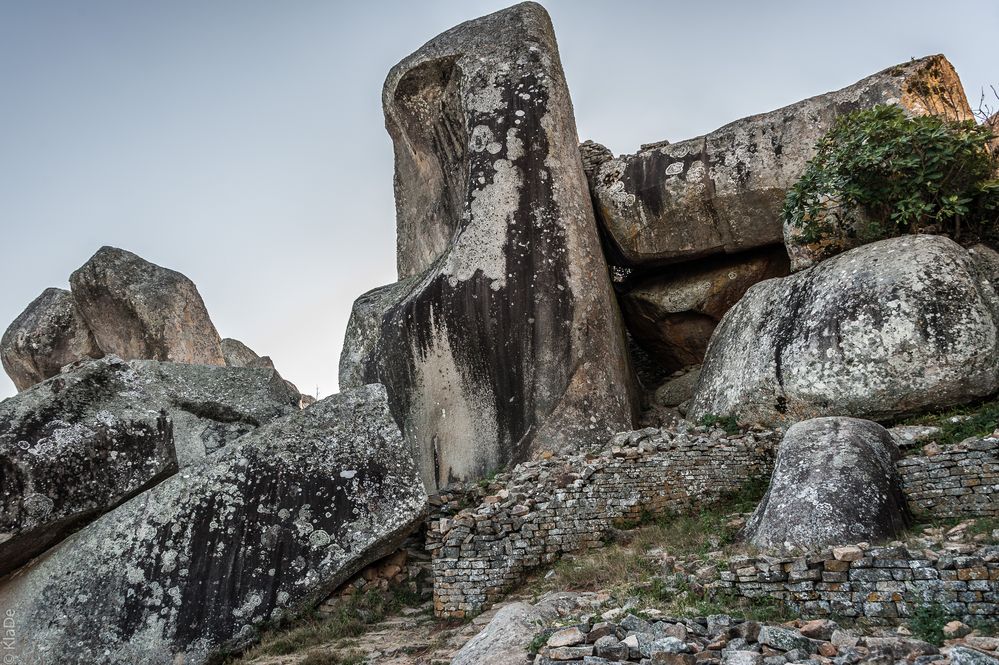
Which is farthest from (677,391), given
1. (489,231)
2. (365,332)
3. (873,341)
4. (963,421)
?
(963,421)

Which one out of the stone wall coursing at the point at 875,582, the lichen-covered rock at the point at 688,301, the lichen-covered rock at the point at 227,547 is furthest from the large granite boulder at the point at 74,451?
the lichen-covered rock at the point at 688,301

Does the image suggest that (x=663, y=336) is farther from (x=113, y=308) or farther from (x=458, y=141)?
(x=113, y=308)

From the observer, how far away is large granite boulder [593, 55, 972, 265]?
39.4ft

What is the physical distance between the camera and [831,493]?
6.82 m

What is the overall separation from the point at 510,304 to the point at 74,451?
572 centimetres

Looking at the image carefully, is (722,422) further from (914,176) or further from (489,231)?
(489,231)

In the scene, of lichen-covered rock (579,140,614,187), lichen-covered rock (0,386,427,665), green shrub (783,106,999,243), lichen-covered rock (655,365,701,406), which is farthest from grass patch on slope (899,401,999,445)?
lichen-covered rock (579,140,614,187)

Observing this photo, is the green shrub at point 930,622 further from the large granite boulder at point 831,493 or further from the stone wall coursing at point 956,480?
the stone wall coursing at point 956,480

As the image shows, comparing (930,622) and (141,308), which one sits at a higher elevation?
(141,308)

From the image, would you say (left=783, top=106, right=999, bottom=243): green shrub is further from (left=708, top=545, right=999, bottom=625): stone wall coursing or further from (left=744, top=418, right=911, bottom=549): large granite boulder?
(left=708, top=545, right=999, bottom=625): stone wall coursing

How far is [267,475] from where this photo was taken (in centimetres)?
810

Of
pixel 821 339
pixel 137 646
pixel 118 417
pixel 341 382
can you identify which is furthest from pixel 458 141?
pixel 137 646

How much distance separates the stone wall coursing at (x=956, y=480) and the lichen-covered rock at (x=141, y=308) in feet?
45.8

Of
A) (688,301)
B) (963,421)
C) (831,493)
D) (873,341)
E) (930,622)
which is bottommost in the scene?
(930,622)
